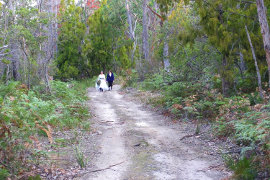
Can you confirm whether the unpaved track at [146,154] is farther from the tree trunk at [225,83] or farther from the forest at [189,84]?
the tree trunk at [225,83]

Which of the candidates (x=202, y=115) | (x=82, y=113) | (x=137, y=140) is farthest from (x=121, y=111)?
(x=137, y=140)

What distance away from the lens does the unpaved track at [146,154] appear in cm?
592

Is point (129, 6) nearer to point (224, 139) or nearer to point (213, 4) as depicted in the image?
point (213, 4)

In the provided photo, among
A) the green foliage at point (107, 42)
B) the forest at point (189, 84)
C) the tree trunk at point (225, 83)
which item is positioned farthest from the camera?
the green foliage at point (107, 42)

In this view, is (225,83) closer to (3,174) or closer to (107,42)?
(3,174)

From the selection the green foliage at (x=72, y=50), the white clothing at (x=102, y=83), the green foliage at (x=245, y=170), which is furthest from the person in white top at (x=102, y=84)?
the green foliage at (x=245, y=170)

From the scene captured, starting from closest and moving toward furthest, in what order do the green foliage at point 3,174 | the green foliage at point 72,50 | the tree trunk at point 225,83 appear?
1. the green foliage at point 3,174
2. the tree trunk at point 225,83
3. the green foliage at point 72,50

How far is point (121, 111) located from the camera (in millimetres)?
13258

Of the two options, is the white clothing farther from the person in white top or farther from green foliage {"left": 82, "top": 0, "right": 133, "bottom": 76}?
green foliage {"left": 82, "top": 0, "right": 133, "bottom": 76}

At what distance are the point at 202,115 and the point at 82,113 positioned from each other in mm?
4439

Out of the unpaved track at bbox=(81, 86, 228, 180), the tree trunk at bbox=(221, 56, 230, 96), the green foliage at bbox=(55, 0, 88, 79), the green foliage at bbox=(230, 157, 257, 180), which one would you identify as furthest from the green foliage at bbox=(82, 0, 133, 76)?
the green foliage at bbox=(230, 157, 257, 180)

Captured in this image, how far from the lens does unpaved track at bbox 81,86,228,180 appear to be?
5.92 meters

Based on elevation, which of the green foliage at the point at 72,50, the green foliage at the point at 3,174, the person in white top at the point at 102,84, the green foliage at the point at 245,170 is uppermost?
the green foliage at the point at 72,50

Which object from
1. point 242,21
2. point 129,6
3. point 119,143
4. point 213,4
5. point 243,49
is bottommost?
point 119,143
